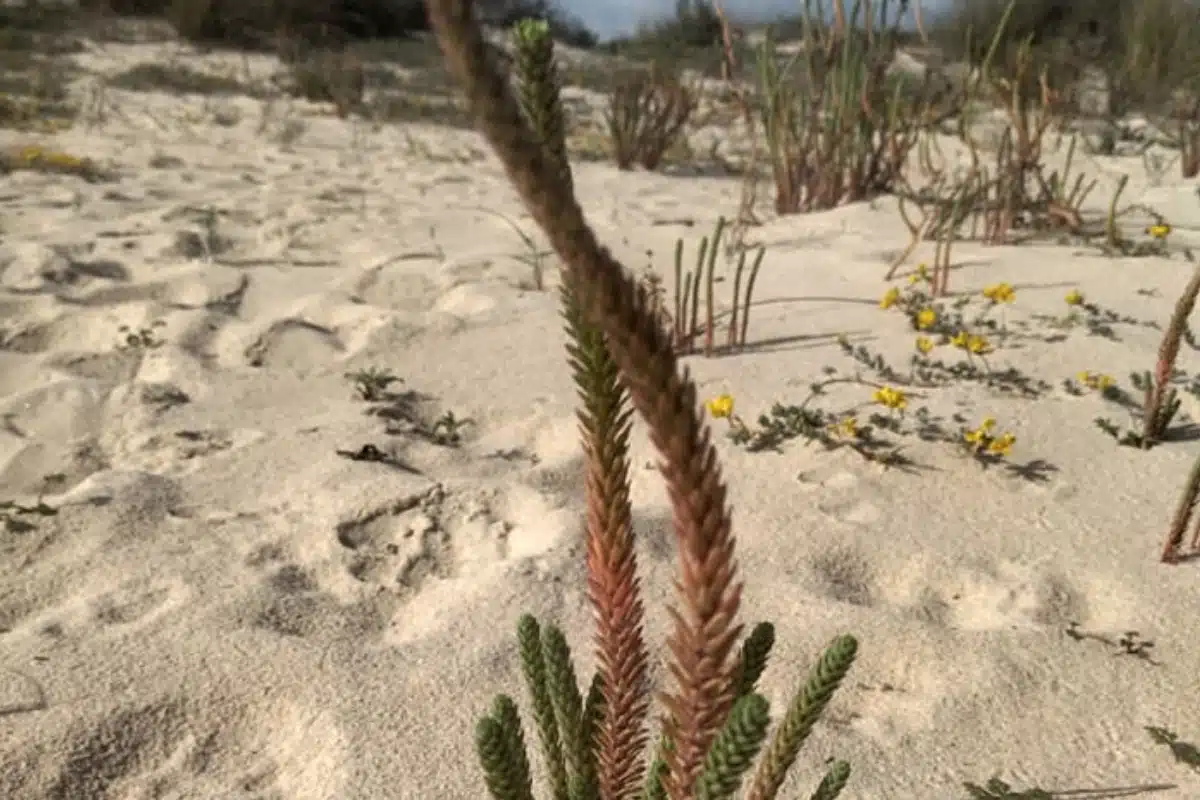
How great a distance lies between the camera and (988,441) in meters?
2.41

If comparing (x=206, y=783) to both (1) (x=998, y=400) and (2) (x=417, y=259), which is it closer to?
(1) (x=998, y=400)

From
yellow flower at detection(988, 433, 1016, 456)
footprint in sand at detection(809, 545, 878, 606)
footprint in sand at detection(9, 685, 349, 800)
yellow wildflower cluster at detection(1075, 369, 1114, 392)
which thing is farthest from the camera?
yellow wildflower cluster at detection(1075, 369, 1114, 392)

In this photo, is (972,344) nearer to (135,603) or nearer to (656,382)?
(135,603)

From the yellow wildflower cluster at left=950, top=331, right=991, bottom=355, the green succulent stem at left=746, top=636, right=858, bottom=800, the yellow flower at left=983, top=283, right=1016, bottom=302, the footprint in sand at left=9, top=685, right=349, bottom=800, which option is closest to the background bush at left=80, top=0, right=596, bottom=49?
the yellow flower at left=983, top=283, right=1016, bottom=302

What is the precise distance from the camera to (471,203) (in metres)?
5.46

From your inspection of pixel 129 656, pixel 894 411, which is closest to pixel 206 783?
pixel 129 656

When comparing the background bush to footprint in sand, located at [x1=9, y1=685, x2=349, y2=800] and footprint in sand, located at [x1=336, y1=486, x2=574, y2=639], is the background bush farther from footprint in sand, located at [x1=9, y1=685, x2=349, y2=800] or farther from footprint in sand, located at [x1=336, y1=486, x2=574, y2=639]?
footprint in sand, located at [x1=9, y1=685, x2=349, y2=800]

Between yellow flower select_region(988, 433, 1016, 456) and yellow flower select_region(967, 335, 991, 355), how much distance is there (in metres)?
0.44

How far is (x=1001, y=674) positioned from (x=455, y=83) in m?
1.55

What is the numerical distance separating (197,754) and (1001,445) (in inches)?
64.9

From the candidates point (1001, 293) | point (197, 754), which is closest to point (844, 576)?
point (197, 754)

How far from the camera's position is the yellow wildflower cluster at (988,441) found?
93.4 inches

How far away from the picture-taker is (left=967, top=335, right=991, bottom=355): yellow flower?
2.81 m

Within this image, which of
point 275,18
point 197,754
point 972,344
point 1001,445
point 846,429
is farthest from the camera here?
point 275,18
